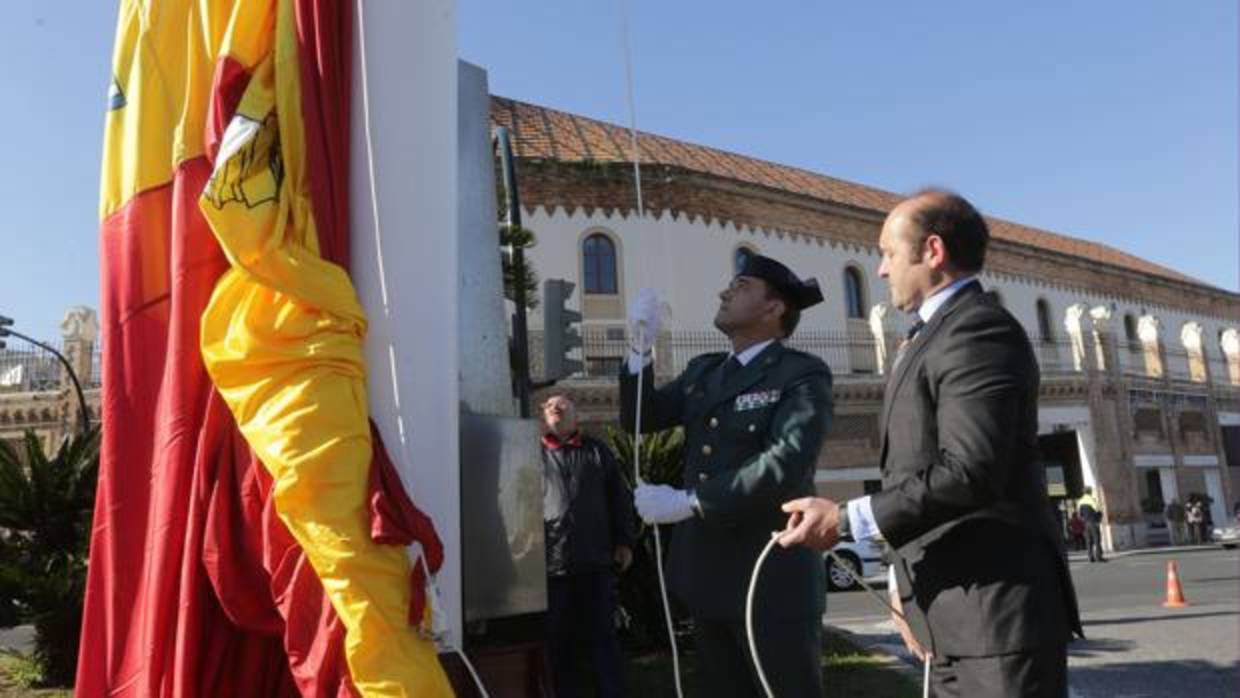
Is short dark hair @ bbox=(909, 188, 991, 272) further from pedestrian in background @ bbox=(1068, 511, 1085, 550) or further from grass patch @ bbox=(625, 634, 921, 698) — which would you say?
pedestrian in background @ bbox=(1068, 511, 1085, 550)

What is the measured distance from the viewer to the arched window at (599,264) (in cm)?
2759

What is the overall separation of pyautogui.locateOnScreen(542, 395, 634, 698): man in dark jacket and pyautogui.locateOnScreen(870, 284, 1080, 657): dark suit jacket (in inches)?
133

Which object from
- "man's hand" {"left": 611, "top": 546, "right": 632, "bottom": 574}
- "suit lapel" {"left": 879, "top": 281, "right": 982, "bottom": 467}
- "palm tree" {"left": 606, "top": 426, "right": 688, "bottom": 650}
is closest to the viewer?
"suit lapel" {"left": 879, "top": 281, "right": 982, "bottom": 467}

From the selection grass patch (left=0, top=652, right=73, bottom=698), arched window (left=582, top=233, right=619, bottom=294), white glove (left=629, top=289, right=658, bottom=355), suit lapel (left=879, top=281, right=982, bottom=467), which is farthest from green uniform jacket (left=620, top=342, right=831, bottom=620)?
arched window (left=582, top=233, right=619, bottom=294)

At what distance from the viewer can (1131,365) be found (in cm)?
3650

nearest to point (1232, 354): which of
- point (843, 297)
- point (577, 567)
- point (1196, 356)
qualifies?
point (1196, 356)

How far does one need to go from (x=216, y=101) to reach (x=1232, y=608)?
12.5 meters

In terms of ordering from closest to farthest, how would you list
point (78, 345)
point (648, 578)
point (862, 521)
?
point (862, 521)
point (648, 578)
point (78, 345)

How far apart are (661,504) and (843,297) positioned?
29.9 metres

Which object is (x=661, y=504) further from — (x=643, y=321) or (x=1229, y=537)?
(x=1229, y=537)

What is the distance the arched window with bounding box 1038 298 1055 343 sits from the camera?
37562mm

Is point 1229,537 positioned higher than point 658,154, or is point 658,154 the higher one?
point 658,154

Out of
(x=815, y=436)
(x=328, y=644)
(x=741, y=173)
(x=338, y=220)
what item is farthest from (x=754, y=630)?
(x=741, y=173)

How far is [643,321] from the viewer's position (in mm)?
3463
